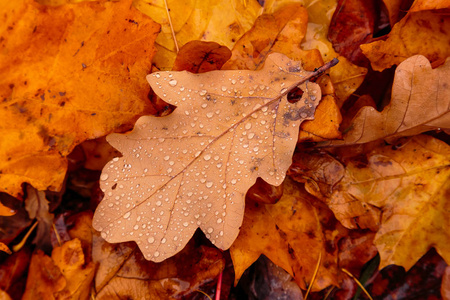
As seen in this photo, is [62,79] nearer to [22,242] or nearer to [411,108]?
[22,242]

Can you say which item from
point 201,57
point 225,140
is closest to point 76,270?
point 225,140

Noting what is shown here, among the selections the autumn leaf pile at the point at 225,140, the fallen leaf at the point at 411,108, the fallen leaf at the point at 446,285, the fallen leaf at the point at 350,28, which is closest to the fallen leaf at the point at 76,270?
the autumn leaf pile at the point at 225,140

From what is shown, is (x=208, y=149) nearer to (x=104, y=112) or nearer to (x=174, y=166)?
(x=174, y=166)

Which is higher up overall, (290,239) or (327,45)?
(327,45)

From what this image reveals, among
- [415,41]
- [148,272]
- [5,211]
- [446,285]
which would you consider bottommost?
[446,285]

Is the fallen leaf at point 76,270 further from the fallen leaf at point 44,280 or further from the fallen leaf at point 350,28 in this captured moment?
the fallen leaf at point 350,28

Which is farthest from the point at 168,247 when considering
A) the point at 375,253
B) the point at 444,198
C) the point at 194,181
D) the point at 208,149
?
the point at 444,198

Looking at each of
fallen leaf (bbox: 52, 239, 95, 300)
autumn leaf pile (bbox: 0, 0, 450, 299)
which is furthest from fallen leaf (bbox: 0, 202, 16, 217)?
fallen leaf (bbox: 52, 239, 95, 300)

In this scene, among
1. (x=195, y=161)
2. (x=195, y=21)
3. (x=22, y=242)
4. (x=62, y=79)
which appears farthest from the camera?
(x=22, y=242)
